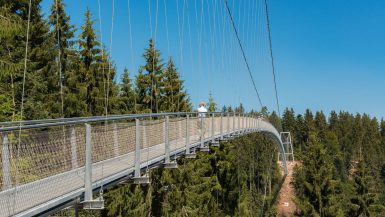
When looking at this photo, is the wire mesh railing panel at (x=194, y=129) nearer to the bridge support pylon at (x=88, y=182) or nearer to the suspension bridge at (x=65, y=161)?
the suspension bridge at (x=65, y=161)

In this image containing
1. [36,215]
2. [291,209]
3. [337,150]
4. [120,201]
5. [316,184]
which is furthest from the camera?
[337,150]

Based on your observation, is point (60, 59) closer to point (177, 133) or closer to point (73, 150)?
point (177, 133)

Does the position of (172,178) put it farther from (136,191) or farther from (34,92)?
(34,92)

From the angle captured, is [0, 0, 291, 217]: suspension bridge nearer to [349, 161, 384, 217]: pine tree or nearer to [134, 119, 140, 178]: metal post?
[134, 119, 140, 178]: metal post

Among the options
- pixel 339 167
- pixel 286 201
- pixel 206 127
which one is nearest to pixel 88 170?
pixel 206 127

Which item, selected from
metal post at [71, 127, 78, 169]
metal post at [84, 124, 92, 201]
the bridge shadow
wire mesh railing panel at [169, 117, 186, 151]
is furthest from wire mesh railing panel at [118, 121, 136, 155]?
the bridge shadow

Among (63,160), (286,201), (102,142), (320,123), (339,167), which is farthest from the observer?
(320,123)

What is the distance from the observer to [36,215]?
13.8ft

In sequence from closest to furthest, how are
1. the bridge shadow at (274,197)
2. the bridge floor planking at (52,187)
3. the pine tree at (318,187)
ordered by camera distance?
the bridge floor planking at (52,187), the pine tree at (318,187), the bridge shadow at (274,197)

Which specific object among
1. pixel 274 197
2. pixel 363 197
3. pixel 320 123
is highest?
pixel 320 123

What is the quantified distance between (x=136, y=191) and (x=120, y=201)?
33.8 inches

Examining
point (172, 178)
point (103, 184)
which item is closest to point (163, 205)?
point (172, 178)

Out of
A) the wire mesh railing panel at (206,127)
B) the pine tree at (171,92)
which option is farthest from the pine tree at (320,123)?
→ the wire mesh railing panel at (206,127)

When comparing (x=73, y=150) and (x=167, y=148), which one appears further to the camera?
(x=167, y=148)
